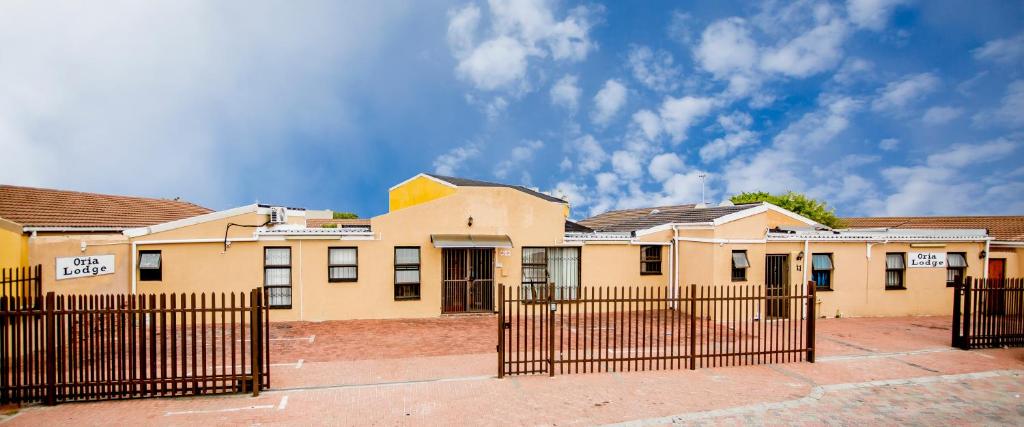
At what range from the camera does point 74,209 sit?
15.4 meters

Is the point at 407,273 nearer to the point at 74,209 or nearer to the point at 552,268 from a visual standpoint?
the point at 552,268

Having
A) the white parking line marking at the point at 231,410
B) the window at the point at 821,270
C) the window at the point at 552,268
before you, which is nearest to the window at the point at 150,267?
the white parking line marking at the point at 231,410

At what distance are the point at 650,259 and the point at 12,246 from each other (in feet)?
55.6

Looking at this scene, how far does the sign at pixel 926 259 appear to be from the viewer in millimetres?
17094

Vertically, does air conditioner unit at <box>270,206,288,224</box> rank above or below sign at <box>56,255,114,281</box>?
above

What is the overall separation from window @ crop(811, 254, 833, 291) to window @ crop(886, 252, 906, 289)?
2.32 m

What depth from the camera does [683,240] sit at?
55.8 feet

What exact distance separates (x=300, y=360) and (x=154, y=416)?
3259mm

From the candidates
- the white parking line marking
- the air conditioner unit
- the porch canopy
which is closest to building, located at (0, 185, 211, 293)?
the air conditioner unit

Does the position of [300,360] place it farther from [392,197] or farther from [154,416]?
[392,197]

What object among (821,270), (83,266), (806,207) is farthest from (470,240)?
(806,207)

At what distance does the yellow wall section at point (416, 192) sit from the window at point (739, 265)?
1065 cm

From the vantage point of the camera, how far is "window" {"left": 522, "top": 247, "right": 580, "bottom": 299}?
1669 cm

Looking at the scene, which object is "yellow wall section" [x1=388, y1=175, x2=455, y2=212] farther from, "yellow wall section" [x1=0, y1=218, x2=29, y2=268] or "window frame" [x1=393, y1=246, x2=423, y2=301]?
"yellow wall section" [x1=0, y1=218, x2=29, y2=268]
